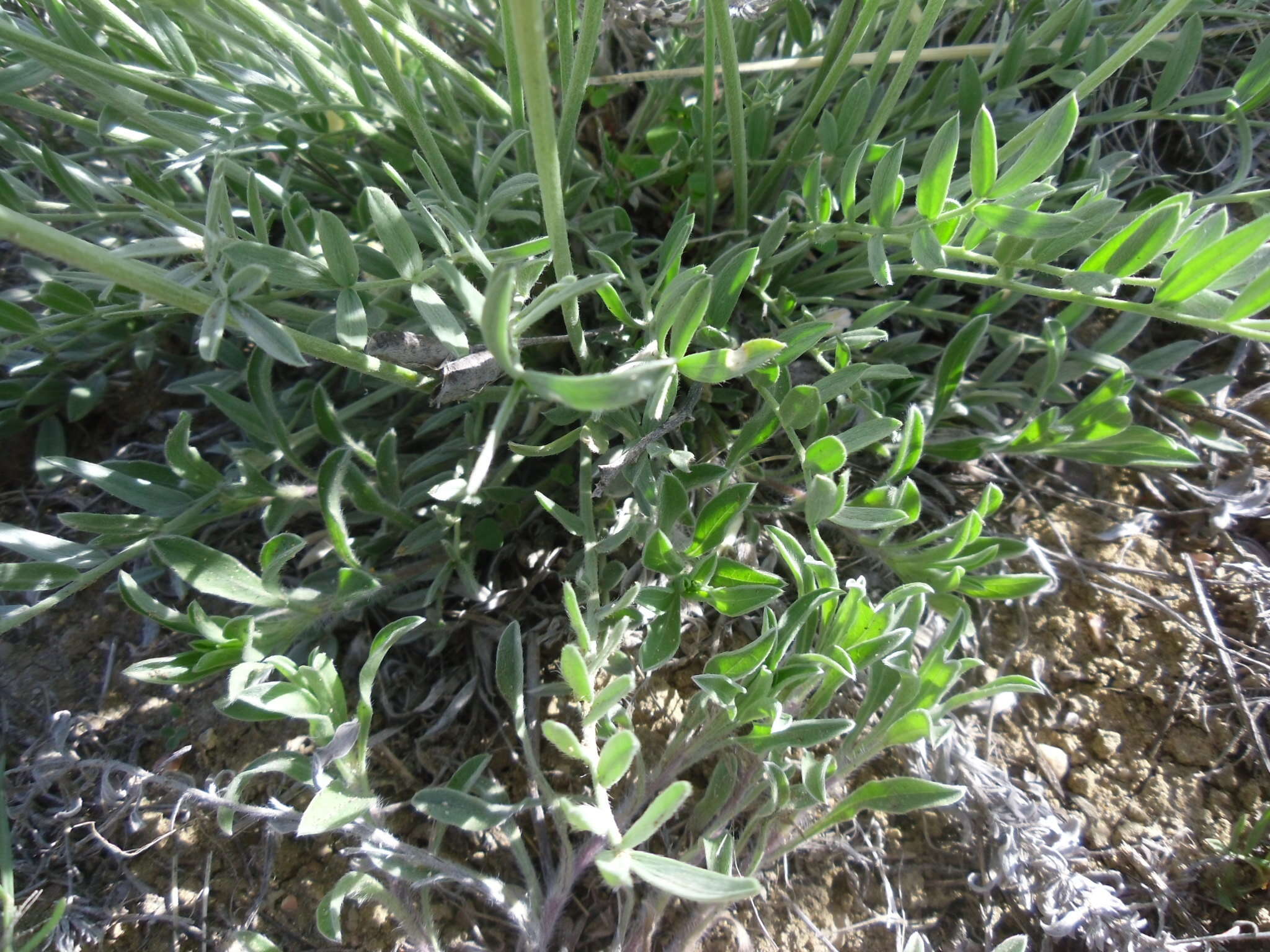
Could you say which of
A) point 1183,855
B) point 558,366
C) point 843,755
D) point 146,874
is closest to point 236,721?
point 146,874

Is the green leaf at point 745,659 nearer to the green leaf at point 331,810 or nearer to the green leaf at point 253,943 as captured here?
the green leaf at point 331,810

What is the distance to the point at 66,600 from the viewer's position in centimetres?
159

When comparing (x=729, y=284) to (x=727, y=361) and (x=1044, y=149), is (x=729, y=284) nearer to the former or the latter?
(x=727, y=361)

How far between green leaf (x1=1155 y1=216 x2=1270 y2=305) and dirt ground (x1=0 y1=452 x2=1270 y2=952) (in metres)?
0.65

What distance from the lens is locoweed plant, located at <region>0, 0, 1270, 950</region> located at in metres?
1.00

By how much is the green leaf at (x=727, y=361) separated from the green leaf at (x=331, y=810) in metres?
0.61

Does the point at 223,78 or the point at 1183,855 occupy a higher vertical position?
the point at 223,78

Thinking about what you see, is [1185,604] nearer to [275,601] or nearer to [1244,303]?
[1244,303]

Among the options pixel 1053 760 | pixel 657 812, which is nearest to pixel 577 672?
pixel 657 812

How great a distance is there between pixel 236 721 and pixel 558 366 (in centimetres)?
82

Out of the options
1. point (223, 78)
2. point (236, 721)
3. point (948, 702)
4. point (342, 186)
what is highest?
point (223, 78)

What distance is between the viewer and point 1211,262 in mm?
966

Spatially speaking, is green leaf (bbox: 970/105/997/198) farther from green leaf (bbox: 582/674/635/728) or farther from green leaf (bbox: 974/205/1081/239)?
green leaf (bbox: 582/674/635/728)

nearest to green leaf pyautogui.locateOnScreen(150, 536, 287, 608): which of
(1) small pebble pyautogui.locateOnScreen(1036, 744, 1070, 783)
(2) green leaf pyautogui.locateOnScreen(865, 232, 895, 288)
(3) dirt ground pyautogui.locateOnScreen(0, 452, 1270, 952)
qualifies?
(3) dirt ground pyautogui.locateOnScreen(0, 452, 1270, 952)
